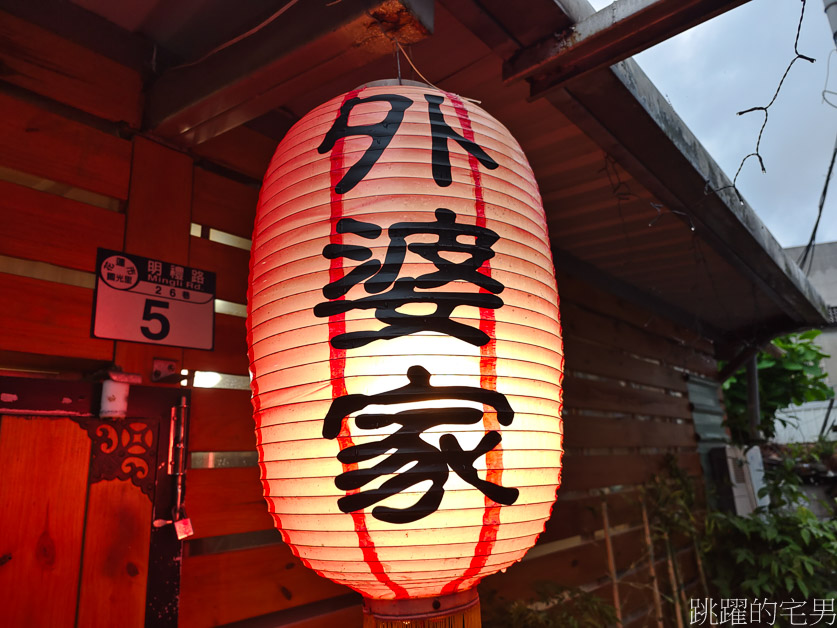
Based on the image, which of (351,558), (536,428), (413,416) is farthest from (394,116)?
(351,558)

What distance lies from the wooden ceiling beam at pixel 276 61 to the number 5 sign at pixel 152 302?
65 centimetres

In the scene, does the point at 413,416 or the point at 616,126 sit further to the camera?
the point at 616,126

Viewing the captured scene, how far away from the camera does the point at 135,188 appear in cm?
245

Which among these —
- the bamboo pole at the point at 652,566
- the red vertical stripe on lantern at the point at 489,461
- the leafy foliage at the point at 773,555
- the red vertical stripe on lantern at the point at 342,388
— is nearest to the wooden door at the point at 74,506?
the red vertical stripe on lantern at the point at 342,388

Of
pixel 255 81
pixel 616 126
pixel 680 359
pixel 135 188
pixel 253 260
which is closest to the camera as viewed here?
pixel 253 260

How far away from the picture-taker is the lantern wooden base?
170 centimetres

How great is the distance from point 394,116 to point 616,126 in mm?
1565

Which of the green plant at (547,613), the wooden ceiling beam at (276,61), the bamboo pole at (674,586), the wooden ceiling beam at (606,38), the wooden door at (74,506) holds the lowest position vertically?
the bamboo pole at (674,586)

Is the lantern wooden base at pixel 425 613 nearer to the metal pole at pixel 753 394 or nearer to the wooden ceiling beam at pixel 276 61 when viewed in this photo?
the wooden ceiling beam at pixel 276 61

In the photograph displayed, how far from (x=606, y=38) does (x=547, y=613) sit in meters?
3.42

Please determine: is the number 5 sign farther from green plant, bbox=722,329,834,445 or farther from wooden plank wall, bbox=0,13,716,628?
green plant, bbox=722,329,834,445

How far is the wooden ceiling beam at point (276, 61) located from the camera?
72.7 inches

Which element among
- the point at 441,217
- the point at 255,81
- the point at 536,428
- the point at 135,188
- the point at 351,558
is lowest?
the point at 351,558

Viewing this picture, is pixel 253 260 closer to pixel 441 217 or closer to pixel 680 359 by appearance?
pixel 441 217
